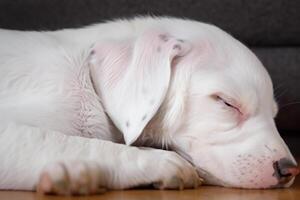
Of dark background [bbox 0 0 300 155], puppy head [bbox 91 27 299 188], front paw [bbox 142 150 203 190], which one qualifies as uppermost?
puppy head [bbox 91 27 299 188]

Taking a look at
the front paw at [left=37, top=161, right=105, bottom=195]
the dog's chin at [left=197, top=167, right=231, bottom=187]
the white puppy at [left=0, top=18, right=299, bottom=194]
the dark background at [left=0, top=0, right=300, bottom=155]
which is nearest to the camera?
the front paw at [left=37, top=161, right=105, bottom=195]

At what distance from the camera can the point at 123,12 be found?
8.77 feet

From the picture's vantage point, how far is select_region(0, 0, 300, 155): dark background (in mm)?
2605

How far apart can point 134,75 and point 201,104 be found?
18 centimetres

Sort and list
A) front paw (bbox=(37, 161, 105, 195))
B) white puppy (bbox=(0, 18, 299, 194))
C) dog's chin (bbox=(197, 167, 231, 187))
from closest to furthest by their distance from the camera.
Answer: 1. front paw (bbox=(37, 161, 105, 195))
2. white puppy (bbox=(0, 18, 299, 194))
3. dog's chin (bbox=(197, 167, 231, 187))

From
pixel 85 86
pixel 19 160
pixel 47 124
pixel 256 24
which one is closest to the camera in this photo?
pixel 19 160

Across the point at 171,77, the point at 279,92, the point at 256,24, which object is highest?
the point at 171,77

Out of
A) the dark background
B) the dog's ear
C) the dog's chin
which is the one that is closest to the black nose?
the dog's chin

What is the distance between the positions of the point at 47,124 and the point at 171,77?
32cm

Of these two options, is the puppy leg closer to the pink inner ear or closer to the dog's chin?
the dog's chin

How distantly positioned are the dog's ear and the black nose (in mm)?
311

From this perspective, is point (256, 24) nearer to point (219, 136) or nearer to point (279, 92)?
point (279, 92)

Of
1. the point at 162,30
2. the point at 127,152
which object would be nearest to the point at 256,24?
the point at 162,30

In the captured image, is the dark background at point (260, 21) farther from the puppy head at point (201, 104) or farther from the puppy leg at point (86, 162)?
the puppy leg at point (86, 162)
